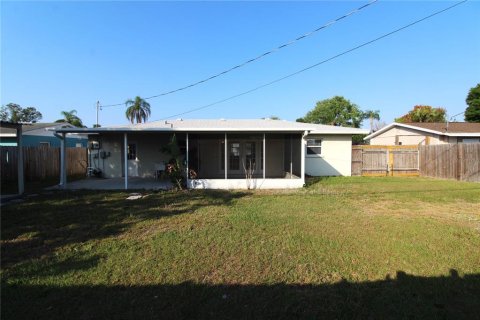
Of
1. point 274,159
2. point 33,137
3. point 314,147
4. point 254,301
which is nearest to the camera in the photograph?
point 254,301

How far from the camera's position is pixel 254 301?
3.39m

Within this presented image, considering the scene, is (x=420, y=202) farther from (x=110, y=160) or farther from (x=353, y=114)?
(x=353, y=114)

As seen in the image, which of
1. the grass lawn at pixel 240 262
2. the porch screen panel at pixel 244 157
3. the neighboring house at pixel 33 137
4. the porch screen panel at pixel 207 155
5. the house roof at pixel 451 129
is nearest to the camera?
the grass lawn at pixel 240 262

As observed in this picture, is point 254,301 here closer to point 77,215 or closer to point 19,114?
point 77,215

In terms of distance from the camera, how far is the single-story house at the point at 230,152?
1285cm

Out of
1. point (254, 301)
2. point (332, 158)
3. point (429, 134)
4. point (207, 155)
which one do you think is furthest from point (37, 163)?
point (429, 134)

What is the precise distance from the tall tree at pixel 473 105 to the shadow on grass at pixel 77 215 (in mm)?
34966

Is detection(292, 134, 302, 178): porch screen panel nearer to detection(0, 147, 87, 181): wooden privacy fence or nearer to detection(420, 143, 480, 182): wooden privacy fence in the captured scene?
detection(420, 143, 480, 182): wooden privacy fence

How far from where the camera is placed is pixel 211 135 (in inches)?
537

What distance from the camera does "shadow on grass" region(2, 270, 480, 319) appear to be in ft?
10.2

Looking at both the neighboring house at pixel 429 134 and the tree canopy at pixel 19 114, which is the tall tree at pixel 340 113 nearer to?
the neighboring house at pixel 429 134

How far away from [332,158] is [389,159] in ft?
11.4

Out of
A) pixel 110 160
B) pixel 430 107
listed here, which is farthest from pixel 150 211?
pixel 430 107

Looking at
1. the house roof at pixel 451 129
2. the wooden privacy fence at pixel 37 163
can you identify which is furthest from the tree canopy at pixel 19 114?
the house roof at pixel 451 129
